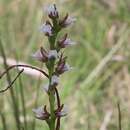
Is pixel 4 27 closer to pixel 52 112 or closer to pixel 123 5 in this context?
pixel 123 5

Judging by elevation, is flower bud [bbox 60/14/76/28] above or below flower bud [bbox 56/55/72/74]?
above

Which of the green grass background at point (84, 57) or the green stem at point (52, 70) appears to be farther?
the green grass background at point (84, 57)

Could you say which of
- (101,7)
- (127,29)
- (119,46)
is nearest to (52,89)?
(119,46)

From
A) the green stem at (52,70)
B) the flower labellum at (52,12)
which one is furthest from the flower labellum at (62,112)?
the flower labellum at (52,12)

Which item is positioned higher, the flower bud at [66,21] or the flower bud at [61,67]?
the flower bud at [66,21]

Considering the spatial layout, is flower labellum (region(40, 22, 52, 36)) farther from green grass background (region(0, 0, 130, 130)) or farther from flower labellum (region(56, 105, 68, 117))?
green grass background (region(0, 0, 130, 130))

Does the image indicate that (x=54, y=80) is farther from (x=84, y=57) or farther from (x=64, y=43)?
(x=84, y=57)

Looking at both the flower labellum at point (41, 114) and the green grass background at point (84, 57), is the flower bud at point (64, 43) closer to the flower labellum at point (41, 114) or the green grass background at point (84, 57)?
the flower labellum at point (41, 114)

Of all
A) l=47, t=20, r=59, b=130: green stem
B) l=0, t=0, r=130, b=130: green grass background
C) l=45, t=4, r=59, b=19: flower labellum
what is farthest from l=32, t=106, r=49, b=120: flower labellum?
l=0, t=0, r=130, b=130: green grass background

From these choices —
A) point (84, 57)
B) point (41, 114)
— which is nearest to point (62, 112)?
point (41, 114)
